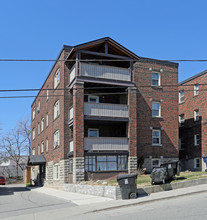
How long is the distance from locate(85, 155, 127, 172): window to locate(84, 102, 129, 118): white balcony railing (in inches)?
124

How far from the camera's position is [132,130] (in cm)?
2522

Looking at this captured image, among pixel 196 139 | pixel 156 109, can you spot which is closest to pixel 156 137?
pixel 156 109

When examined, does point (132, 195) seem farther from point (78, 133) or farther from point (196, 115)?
point (196, 115)

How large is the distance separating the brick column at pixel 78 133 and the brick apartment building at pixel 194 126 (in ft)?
35.7

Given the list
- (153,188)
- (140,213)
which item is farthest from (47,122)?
(140,213)

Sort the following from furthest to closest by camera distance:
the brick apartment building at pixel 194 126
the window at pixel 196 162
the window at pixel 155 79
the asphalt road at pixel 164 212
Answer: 1. the window at pixel 196 162
2. the brick apartment building at pixel 194 126
3. the window at pixel 155 79
4. the asphalt road at pixel 164 212

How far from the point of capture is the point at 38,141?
3997 centimetres

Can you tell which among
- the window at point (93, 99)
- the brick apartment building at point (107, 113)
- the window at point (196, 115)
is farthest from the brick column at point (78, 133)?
the window at point (196, 115)

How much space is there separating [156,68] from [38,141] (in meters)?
18.3

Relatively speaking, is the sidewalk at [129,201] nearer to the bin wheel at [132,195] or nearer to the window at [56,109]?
the bin wheel at [132,195]

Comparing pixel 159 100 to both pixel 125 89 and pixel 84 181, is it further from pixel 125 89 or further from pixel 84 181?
pixel 84 181

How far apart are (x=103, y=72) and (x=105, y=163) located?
6820 mm

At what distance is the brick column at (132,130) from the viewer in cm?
2488

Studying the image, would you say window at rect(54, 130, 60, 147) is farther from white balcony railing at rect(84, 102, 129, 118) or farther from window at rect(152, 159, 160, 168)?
window at rect(152, 159, 160, 168)
